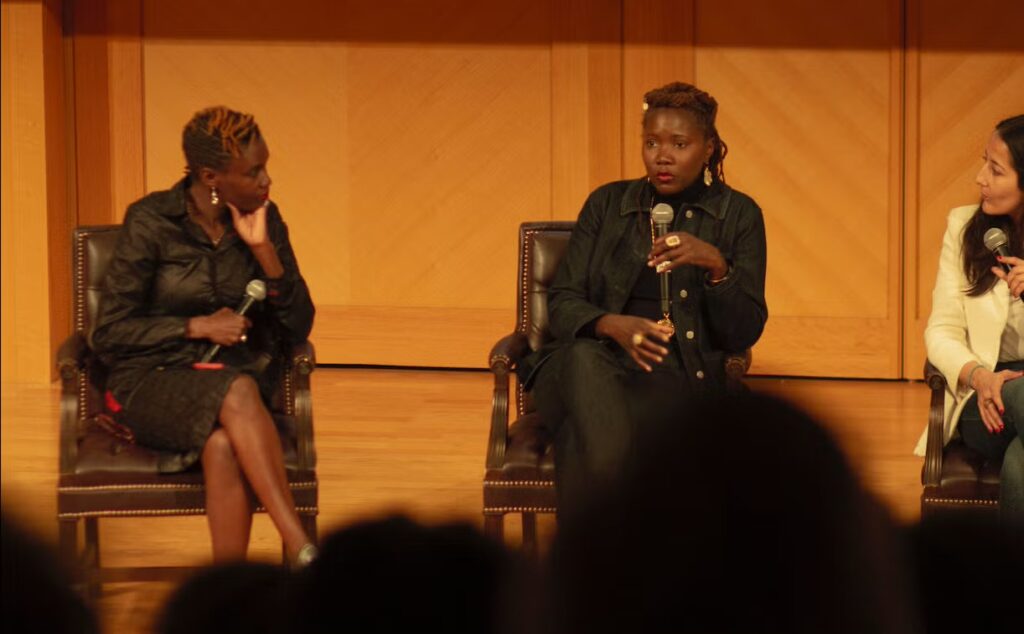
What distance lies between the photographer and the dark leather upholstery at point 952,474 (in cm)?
387

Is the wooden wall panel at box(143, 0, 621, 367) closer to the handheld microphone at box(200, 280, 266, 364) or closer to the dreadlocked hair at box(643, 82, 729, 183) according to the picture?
the dreadlocked hair at box(643, 82, 729, 183)

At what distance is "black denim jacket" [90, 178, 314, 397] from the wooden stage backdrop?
320cm

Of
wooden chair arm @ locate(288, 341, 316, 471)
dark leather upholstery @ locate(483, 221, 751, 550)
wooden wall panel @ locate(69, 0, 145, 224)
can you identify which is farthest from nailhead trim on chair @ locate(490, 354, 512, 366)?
wooden wall panel @ locate(69, 0, 145, 224)

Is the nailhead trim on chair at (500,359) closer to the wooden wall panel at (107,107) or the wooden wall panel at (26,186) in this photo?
the wooden wall panel at (26,186)

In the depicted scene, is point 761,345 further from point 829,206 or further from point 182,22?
point 182,22

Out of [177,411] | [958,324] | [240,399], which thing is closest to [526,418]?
[240,399]

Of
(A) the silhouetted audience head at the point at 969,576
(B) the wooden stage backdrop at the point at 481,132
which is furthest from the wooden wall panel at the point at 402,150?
(A) the silhouetted audience head at the point at 969,576

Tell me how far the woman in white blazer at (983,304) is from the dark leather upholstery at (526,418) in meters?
0.55

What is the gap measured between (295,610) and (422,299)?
6679 mm

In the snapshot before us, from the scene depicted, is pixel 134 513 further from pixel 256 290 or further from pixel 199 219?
pixel 199 219

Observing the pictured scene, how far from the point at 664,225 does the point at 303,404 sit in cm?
106

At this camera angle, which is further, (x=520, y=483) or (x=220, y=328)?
(x=220, y=328)

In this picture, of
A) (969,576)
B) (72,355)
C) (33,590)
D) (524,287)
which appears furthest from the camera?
(524,287)

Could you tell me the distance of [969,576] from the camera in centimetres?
105
